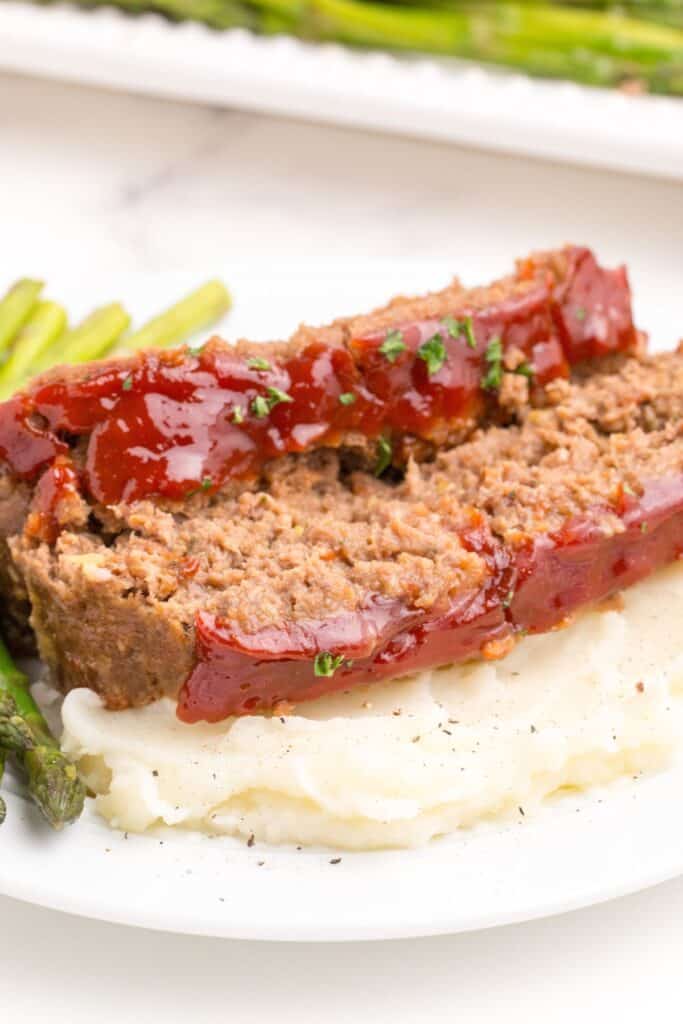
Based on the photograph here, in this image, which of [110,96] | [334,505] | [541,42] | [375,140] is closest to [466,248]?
[375,140]

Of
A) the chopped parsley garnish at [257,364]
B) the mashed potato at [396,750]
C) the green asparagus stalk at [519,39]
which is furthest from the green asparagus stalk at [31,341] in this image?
the green asparagus stalk at [519,39]

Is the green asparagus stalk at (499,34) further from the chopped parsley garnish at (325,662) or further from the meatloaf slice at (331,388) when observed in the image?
the chopped parsley garnish at (325,662)

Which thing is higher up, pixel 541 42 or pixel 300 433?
pixel 541 42

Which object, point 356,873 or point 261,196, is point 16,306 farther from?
point 356,873

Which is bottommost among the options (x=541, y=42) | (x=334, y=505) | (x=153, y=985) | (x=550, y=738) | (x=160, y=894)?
(x=153, y=985)

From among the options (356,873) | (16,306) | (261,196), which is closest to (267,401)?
(356,873)

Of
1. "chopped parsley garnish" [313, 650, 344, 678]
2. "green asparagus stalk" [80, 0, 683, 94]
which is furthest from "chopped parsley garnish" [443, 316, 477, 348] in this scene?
"green asparagus stalk" [80, 0, 683, 94]

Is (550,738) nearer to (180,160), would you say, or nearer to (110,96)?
(180,160)
